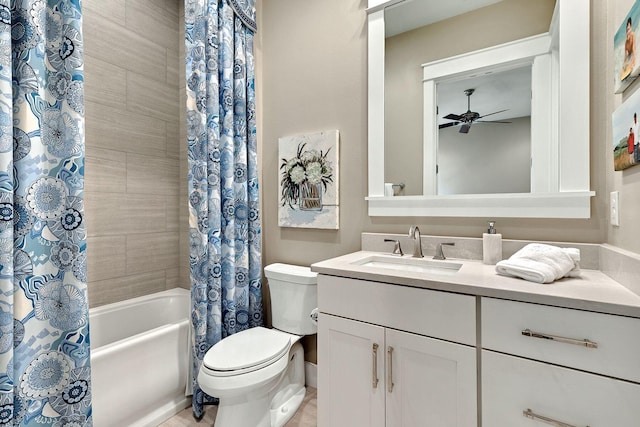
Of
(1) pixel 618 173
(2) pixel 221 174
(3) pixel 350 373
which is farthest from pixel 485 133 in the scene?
(2) pixel 221 174

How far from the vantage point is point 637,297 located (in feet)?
2.85

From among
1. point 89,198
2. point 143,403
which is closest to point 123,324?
point 143,403

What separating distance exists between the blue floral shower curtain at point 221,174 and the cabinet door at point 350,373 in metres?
0.77

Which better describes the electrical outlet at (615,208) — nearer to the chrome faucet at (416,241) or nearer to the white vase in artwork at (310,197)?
the chrome faucet at (416,241)

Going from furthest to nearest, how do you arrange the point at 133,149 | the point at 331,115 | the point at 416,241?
the point at 133,149, the point at 331,115, the point at 416,241

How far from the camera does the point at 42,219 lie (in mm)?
1048

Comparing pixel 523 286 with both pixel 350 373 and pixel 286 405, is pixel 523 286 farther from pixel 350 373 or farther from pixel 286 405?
pixel 286 405

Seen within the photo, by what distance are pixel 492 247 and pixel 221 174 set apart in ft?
5.01

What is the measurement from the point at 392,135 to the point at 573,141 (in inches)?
32.0

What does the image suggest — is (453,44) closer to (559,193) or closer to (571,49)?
(571,49)

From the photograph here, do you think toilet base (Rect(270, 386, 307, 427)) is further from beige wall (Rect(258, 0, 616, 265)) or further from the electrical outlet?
the electrical outlet

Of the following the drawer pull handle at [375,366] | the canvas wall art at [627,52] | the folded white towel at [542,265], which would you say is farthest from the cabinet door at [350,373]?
the canvas wall art at [627,52]

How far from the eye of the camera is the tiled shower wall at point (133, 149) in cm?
199

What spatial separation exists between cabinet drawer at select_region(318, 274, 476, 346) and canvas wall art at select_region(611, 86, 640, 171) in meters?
0.67
